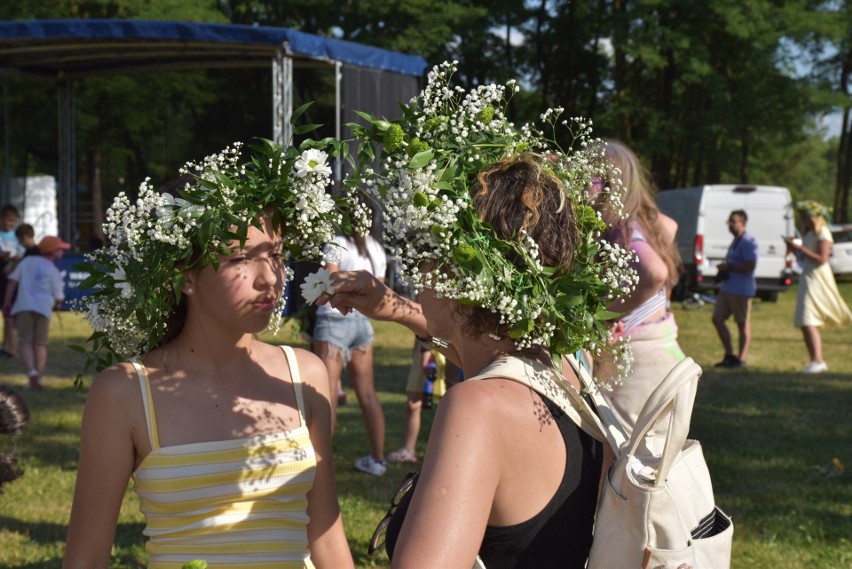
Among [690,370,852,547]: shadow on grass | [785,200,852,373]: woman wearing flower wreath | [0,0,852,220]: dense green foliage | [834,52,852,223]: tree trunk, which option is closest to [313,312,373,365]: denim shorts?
[690,370,852,547]: shadow on grass

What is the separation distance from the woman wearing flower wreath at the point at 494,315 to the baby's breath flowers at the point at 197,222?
21 centimetres

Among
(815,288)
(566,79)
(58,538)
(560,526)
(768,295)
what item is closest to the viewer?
(560,526)

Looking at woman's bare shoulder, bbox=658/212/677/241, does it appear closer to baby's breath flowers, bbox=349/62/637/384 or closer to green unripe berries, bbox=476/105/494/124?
baby's breath flowers, bbox=349/62/637/384

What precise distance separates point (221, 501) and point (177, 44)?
608 inches

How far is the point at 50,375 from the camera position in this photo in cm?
1197

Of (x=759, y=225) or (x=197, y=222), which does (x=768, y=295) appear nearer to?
(x=759, y=225)

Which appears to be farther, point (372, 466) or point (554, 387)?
point (372, 466)

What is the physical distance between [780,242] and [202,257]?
23.7 m

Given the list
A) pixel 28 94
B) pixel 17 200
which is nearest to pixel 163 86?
pixel 28 94

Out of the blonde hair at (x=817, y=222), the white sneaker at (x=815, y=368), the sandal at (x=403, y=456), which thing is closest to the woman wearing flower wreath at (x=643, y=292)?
the sandal at (x=403, y=456)

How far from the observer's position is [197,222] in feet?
7.47

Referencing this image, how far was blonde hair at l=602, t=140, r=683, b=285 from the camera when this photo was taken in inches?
181

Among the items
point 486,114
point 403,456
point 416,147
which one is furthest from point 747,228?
point 416,147

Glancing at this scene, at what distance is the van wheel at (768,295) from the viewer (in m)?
24.8
